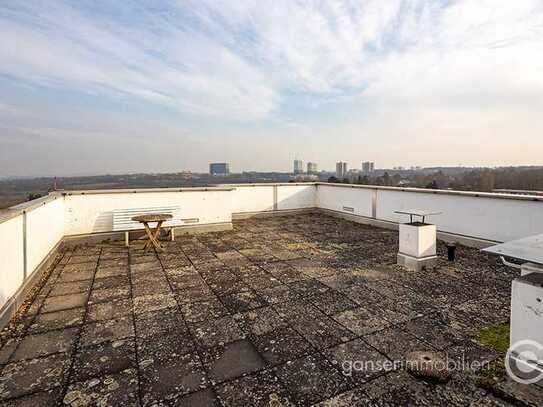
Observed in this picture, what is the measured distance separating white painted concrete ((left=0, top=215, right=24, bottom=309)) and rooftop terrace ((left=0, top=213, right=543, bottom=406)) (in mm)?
302

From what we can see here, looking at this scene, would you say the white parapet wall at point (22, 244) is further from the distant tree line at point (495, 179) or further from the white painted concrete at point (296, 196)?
the distant tree line at point (495, 179)

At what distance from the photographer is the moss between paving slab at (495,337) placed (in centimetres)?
237

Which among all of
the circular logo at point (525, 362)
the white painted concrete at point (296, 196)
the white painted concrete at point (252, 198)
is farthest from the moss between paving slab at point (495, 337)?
the white painted concrete at point (296, 196)

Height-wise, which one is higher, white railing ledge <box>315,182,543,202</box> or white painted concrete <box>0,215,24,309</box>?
white railing ledge <box>315,182,543,202</box>

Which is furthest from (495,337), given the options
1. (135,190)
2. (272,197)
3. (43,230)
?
A: (272,197)

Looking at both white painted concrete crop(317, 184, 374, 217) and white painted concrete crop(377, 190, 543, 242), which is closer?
white painted concrete crop(377, 190, 543, 242)

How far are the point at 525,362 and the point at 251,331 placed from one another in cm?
208

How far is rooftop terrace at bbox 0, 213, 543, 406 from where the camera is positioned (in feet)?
6.16

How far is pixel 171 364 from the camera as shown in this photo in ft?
7.18

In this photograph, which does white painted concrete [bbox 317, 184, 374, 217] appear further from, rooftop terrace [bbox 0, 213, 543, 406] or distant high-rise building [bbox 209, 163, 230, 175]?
distant high-rise building [bbox 209, 163, 230, 175]

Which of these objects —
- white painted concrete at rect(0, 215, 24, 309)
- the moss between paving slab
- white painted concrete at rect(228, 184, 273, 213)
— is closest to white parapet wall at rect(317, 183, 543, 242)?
white painted concrete at rect(228, 184, 273, 213)

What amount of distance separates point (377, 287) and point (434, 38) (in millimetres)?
6356

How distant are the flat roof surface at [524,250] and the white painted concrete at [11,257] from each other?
4.38 m

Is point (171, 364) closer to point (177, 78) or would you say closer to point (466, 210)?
point (466, 210)
